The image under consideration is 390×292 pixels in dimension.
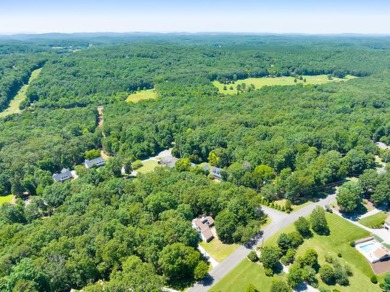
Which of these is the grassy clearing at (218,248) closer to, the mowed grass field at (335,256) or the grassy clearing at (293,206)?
the mowed grass field at (335,256)

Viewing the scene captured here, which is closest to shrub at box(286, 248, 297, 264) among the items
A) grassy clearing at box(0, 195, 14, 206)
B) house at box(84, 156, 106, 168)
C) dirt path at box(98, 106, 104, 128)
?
house at box(84, 156, 106, 168)

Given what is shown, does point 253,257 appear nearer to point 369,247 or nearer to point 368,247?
point 368,247

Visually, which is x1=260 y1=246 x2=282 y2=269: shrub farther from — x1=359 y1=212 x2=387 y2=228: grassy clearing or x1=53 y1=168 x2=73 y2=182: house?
x1=53 y1=168 x2=73 y2=182: house

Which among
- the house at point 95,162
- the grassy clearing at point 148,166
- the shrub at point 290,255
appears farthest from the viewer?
the house at point 95,162

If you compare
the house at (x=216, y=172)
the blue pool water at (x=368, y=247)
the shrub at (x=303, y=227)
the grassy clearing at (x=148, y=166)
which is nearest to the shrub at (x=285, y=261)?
the shrub at (x=303, y=227)

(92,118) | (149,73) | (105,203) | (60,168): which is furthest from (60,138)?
(149,73)

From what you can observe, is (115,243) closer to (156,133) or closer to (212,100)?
(156,133)
